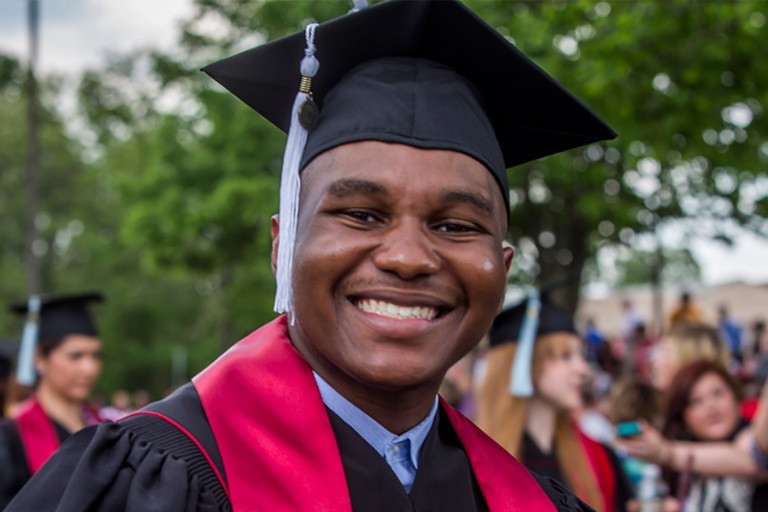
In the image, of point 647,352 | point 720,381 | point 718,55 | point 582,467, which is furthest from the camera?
point 647,352

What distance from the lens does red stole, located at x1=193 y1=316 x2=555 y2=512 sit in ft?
5.16

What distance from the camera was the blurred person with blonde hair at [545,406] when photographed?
4375 millimetres

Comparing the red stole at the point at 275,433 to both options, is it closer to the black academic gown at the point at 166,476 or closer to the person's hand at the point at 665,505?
the black academic gown at the point at 166,476

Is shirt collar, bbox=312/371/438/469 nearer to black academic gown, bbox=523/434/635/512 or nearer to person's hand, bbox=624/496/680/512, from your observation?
black academic gown, bbox=523/434/635/512

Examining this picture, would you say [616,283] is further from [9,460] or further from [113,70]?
[9,460]

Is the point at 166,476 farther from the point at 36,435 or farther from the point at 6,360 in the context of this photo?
the point at 6,360

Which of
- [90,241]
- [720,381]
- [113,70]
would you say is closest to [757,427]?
[720,381]

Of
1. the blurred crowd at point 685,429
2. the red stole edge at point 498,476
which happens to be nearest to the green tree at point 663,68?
the blurred crowd at point 685,429

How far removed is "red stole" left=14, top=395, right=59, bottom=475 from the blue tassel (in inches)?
94.2

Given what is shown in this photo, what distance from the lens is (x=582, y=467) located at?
4375 millimetres

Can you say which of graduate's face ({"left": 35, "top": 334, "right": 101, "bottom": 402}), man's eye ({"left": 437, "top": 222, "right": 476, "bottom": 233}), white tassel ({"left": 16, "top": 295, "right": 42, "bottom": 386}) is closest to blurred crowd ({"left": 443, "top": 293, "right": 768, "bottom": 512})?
graduate's face ({"left": 35, "top": 334, "right": 101, "bottom": 402})

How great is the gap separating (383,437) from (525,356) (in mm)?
2768

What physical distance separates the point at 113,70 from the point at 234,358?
58.3ft

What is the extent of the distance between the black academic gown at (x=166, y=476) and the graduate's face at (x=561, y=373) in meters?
2.67
